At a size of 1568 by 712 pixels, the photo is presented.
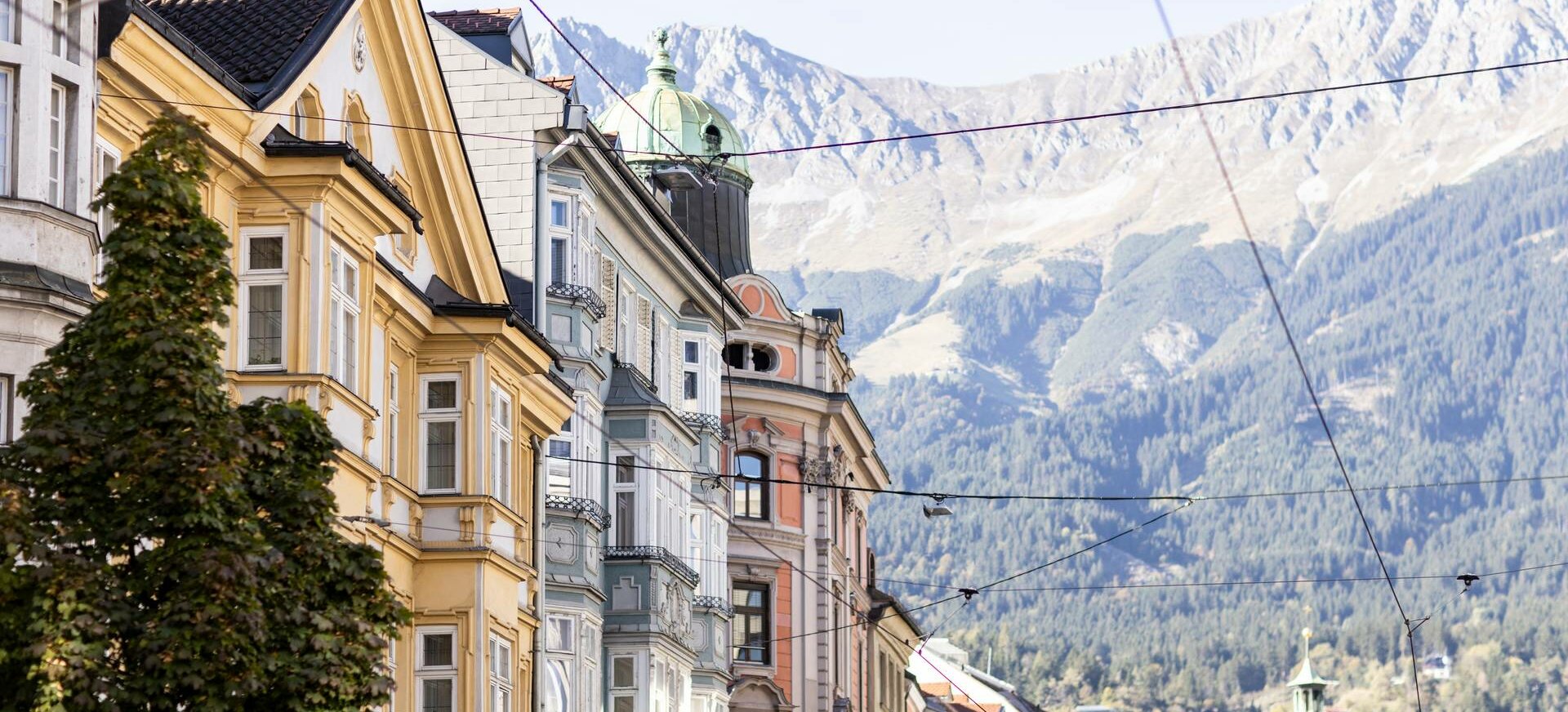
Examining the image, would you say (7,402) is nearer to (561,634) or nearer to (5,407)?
(5,407)

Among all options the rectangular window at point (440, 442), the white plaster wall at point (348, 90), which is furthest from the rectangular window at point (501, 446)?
A: the white plaster wall at point (348, 90)

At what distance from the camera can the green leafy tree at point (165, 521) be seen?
19641 mm

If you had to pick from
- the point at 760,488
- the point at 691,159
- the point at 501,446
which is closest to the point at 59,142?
the point at 501,446

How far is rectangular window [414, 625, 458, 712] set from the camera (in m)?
36.3

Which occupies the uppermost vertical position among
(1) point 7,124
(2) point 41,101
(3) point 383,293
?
(3) point 383,293

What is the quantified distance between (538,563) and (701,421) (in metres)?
14.9

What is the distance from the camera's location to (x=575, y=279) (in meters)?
48.4

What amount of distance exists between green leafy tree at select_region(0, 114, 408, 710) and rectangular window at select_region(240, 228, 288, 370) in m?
8.29

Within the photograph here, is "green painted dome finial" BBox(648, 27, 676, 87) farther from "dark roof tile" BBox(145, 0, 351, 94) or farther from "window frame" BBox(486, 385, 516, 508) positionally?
"dark roof tile" BBox(145, 0, 351, 94)

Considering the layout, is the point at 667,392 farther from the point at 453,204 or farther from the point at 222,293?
the point at 222,293

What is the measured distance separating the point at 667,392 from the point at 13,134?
33849 millimetres

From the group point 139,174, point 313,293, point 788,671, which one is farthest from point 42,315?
point 788,671

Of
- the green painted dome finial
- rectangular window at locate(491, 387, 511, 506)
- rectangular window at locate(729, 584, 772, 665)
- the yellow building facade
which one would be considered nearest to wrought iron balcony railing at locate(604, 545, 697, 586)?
the yellow building facade

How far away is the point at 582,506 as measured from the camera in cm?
4741
